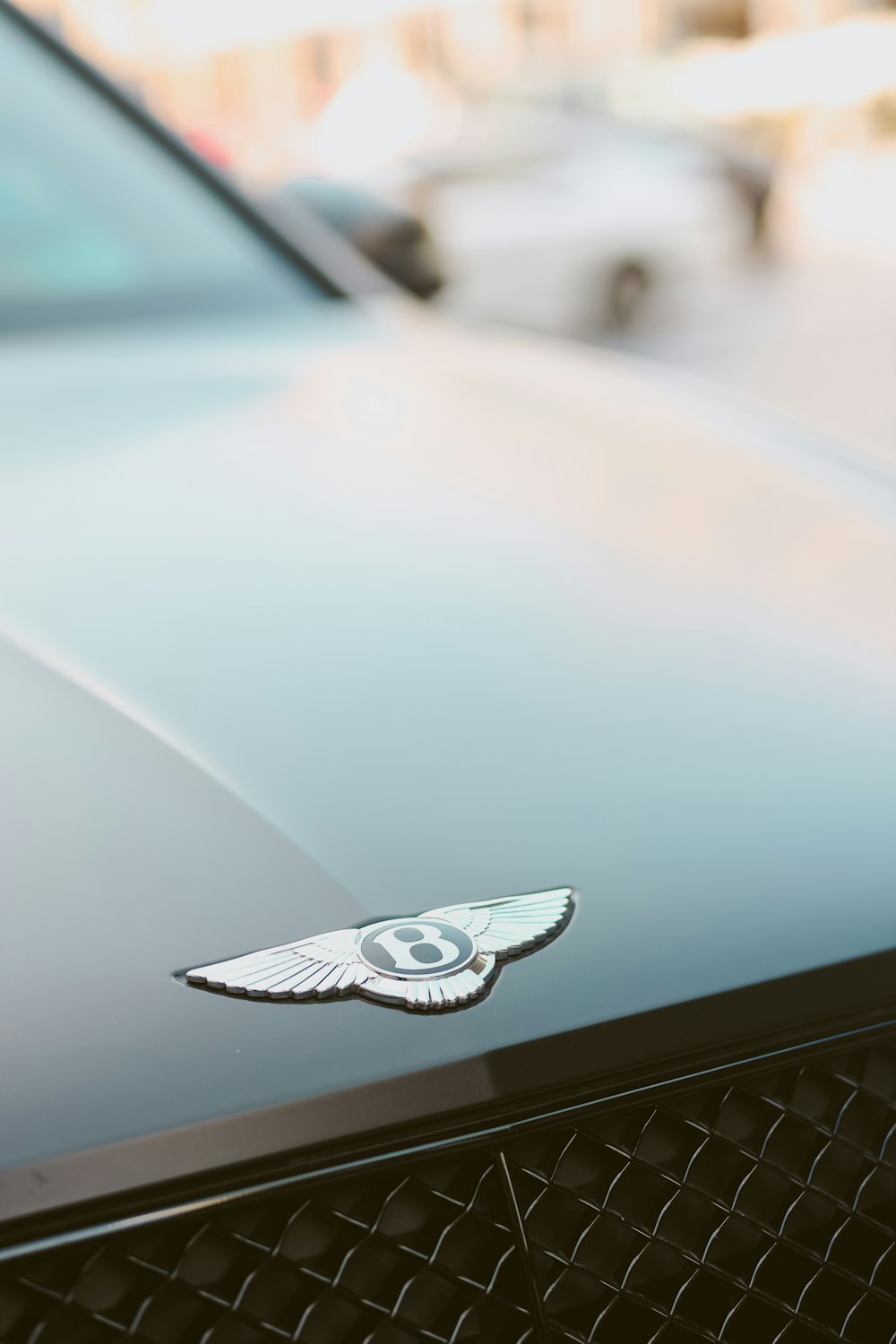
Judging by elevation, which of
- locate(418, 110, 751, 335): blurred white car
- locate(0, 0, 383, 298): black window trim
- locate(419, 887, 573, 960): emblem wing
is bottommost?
locate(419, 887, 573, 960): emblem wing

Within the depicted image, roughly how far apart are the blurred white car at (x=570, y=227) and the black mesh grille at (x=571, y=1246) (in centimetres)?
796

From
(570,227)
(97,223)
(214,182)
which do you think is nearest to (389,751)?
(97,223)

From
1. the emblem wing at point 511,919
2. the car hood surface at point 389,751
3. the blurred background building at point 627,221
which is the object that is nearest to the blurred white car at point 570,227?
the blurred background building at point 627,221

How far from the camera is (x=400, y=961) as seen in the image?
955mm

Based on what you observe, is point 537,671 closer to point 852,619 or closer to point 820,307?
point 852,619

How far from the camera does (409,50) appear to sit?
34.3 m

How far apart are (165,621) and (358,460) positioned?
48cm

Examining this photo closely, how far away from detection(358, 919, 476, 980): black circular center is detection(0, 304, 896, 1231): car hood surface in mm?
26

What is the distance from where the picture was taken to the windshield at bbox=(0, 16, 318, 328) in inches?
87.9

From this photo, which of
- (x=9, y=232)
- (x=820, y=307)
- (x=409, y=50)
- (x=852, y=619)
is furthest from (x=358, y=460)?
(x=409, y=50)

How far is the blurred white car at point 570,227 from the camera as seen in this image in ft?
30.0

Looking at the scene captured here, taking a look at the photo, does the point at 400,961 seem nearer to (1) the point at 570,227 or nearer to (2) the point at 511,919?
(2) the point at 511,919

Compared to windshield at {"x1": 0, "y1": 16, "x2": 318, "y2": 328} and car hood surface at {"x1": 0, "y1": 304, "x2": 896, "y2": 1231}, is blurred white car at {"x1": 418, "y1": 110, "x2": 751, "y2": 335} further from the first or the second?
car hood surface at {"x1": 0, "y1": 304, "x2": 896, "y2": 1231}

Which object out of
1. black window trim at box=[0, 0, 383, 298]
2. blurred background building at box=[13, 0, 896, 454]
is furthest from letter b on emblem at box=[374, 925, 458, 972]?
blurred background building at box=[13, 0, 896, 454]
